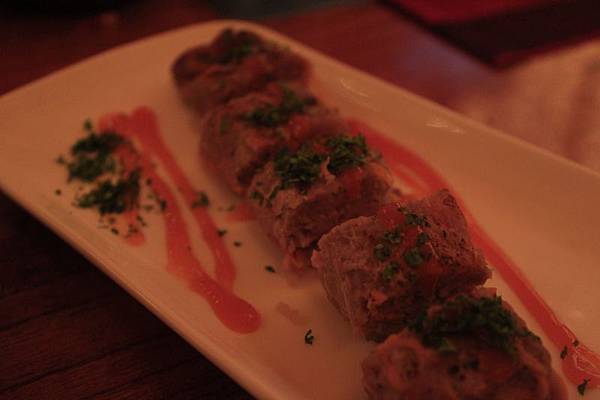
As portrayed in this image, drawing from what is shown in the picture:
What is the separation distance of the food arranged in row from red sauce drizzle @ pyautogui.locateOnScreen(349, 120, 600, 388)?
52cm

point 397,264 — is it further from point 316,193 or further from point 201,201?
point 201,201

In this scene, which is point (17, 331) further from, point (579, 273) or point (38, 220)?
point (579, 273)

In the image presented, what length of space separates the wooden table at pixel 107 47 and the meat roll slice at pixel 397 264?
2.34 ft

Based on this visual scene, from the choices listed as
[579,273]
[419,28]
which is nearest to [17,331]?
[579,273]

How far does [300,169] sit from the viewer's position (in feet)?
10.3

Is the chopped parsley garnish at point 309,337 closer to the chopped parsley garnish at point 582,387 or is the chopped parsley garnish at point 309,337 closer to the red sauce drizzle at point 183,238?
the red sauce drizzle at point 183,238

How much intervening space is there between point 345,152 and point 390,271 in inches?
35.8

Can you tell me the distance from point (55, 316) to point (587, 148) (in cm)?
388

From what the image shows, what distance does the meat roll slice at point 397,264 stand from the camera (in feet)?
8.23

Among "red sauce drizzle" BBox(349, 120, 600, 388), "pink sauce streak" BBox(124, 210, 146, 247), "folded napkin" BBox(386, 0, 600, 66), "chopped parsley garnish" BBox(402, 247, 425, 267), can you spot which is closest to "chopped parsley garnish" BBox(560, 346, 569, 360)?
"red sauce drizzle" BBox(349, 120, 600, 388)

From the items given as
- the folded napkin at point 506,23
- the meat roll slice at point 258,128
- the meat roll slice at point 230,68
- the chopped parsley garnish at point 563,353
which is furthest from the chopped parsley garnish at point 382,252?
the folded napkin at point 506,23

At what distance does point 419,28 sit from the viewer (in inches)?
230

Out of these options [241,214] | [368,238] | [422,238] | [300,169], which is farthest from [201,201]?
[422,238]

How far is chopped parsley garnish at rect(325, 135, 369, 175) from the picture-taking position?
3.12 metres
